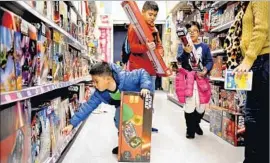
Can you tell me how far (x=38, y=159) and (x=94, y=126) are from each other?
1691 millimetres

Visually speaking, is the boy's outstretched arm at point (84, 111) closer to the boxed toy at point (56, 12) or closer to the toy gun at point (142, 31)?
the boxed toy at point (56, 12)

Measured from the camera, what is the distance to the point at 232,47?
1.72 m

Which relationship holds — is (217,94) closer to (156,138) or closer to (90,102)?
(156,138)

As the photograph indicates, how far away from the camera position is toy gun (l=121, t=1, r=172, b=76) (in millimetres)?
2334

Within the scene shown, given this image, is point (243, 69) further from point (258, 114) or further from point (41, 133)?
point (41, 133)

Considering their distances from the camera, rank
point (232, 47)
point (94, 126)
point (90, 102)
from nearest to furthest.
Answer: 1. point (232, 47)
2. point (90, 102)
3. point (94, 126)

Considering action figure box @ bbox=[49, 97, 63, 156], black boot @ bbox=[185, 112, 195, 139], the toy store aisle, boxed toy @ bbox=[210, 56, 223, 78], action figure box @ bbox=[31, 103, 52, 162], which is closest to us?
action figure box @ bbox=[31, 103, 52, 162]

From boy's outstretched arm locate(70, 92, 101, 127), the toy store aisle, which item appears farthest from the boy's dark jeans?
boy's outstretched arm locate(70, 92, 101, 127)

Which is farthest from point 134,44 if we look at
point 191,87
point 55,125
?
point 55,125

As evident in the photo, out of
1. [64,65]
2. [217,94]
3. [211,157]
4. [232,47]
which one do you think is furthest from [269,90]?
[217,94]

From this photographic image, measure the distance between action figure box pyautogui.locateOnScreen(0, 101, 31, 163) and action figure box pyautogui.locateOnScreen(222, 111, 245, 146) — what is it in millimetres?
1716

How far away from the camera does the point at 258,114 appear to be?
60.2 inches

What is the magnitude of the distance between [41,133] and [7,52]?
65cm

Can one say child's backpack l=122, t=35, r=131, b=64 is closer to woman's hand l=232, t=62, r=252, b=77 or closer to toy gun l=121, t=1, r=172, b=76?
toy gun l=121, t=1, r=172, b=76
